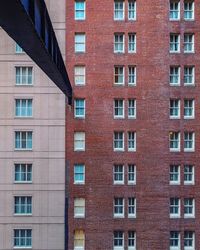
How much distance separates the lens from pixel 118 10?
33.9m

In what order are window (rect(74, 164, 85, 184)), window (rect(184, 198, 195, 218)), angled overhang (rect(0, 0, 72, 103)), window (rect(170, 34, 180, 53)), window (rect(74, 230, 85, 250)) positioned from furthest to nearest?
window (rect(170, 34, 180, 53)) < window (rect(184, 198, 195, 218)) < window (rect(74, 164, 85, 184)) < window (rect(74, 230, 85, 250)) < angled overhang (rect(0, 0, 72, 103))

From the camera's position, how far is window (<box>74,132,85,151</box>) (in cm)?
3350

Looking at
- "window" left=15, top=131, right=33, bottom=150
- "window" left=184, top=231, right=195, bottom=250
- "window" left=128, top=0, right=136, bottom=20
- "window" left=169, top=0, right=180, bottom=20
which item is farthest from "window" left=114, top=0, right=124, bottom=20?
"window" left=184, top=231, right=195, bottom=250

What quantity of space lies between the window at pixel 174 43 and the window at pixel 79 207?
10.6 metres

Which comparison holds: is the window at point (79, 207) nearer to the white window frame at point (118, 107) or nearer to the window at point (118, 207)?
the window at point (118, 207)

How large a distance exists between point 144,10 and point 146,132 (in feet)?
24.1

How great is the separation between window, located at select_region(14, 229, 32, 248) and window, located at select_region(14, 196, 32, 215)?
109 cm

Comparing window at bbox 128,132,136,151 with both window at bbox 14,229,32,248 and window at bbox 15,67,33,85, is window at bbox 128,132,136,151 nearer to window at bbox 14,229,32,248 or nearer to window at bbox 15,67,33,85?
window at bbox 15,67,33,85

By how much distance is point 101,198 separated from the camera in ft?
109

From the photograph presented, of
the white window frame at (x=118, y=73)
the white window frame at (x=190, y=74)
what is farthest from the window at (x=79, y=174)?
the white window frame at (x=190, y=74)

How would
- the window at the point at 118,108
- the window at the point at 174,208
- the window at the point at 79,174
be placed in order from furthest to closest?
the window at the point at 118,108 → the window at the point at 174,208 → the window at the point at 79,174

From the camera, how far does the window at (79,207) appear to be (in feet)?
109

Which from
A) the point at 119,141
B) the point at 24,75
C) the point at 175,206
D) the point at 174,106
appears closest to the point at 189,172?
the point at 175,206

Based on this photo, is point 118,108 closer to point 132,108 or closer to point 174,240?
point 132,108
